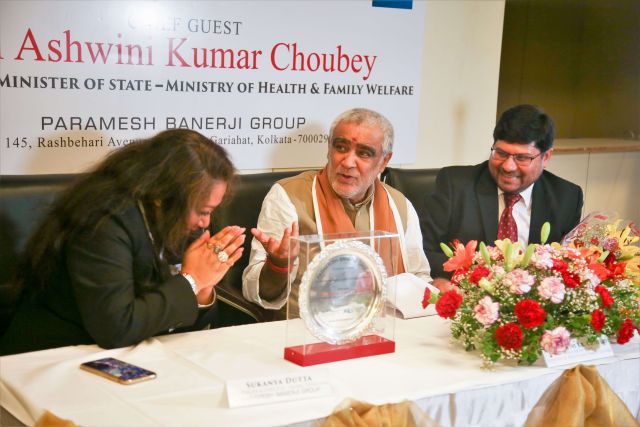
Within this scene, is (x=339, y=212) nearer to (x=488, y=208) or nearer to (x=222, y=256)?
(x=488, y=208)

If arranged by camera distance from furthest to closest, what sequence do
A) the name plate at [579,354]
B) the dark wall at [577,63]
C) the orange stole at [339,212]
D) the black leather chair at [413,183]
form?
the dark wall at [577,63] < the black leather chair at [413,183] < the orange stole at [339,212] < the name plate at [579,354]

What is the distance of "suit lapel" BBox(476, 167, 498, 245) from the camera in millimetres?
3477

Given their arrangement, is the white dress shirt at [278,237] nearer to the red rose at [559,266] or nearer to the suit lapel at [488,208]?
the suit lapel at [488,208]

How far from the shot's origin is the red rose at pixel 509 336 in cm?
213

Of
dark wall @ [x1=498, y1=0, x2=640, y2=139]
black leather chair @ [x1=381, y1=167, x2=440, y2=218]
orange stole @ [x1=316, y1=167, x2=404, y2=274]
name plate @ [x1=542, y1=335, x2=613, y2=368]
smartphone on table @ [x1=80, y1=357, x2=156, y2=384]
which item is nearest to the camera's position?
smartphone on table @ [x1=80, y1=357, x2=156, y2=384]

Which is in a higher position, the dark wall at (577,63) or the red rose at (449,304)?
the dark wall at (577,63)

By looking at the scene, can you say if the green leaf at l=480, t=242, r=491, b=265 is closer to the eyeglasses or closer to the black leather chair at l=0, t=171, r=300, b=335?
the black leather chair at l=0, t=171, r=300, b=335

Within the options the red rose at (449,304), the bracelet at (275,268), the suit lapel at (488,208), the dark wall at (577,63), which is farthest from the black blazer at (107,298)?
the dark wall at (577,63)

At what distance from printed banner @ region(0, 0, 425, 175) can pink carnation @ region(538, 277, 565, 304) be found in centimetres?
184

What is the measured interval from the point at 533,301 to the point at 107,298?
3.43 ft

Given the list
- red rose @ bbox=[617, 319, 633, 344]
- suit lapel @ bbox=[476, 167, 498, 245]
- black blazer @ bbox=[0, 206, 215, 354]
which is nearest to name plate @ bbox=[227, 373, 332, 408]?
black blazer @ bbox=[0, 206, 215, 354]

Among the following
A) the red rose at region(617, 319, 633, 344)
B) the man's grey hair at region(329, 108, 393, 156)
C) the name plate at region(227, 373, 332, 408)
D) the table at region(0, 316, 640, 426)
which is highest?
the man's grey hair at region(329, 108, 393, 156)

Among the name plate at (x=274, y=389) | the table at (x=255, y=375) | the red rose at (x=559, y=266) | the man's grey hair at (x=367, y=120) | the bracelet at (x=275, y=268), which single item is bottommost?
the table at (x=255, y=375)

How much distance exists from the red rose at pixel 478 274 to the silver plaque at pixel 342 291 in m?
0.24
